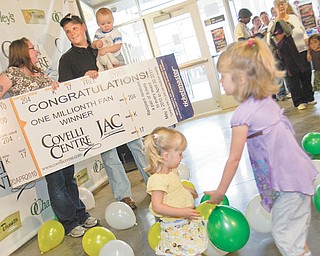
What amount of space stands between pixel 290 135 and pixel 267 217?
26.7 inches

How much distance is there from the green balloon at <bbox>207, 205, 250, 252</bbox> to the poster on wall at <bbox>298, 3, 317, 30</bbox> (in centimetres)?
647

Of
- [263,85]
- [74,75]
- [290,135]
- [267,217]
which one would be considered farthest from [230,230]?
[74,75]

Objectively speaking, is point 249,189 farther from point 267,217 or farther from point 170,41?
point 170,41

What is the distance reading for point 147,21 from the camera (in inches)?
307

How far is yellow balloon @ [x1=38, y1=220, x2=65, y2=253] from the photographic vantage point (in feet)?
8.64

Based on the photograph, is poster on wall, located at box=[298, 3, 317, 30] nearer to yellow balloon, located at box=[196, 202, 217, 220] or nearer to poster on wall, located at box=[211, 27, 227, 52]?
poster on wall, located at box=[211, 27, 227, 52]

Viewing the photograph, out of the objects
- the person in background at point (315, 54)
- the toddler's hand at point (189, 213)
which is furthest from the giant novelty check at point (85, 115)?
the person in background at point (315, 54)

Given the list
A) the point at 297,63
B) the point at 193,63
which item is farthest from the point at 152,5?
the point at 297,63

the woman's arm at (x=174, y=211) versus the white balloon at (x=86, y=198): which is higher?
the woman's arm at (x=174, y=211)

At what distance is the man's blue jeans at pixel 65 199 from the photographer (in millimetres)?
2702

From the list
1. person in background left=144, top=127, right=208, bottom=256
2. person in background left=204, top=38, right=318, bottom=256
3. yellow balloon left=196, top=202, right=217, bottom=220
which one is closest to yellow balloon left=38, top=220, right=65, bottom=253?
yellow balloon left=196, top=202, right=217, bottom=220

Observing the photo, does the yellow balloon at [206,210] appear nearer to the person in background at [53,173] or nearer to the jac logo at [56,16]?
the person in background at [53,173]

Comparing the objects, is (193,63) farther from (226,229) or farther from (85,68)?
(226,229)

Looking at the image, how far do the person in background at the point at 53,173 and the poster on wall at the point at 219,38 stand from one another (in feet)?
17.5
